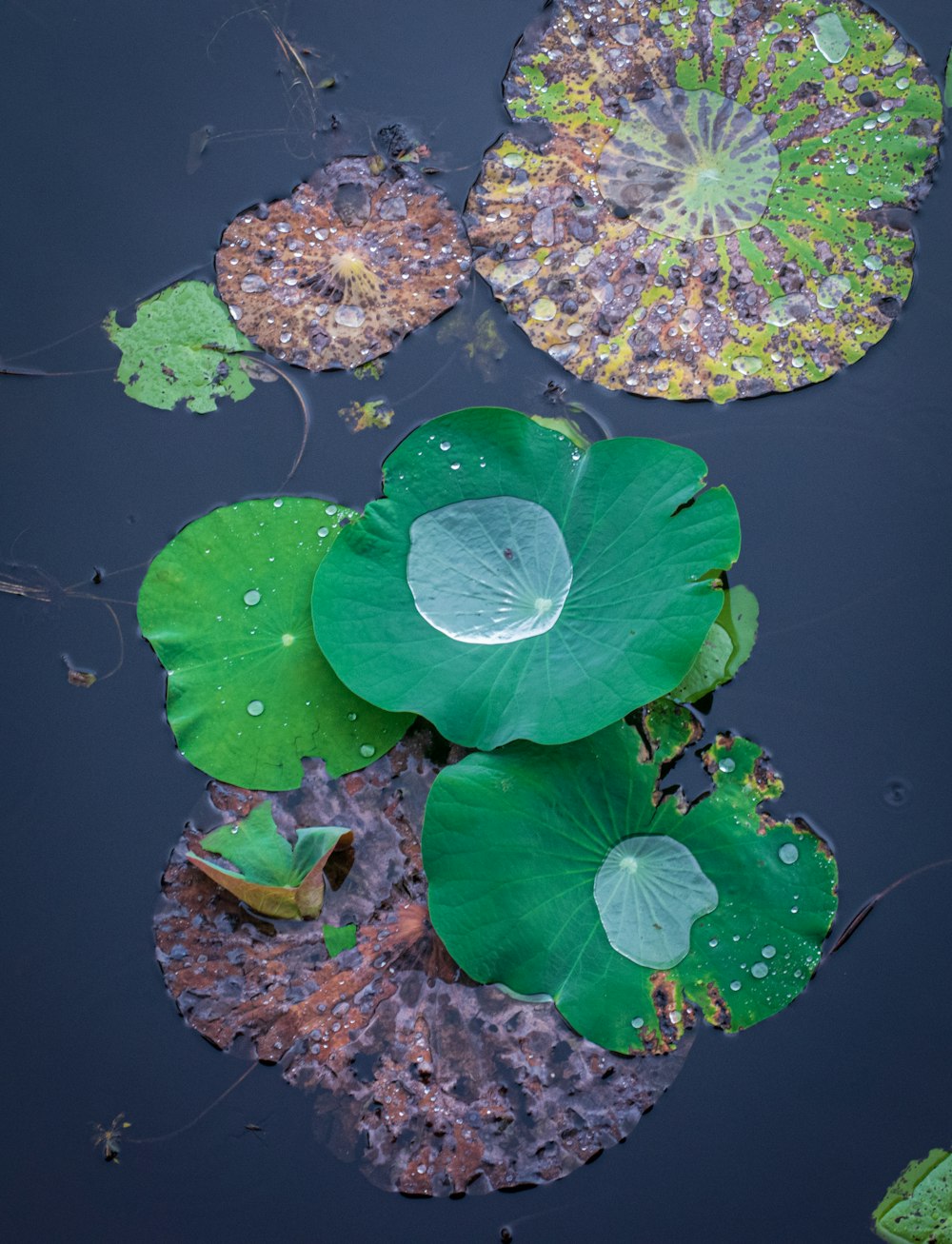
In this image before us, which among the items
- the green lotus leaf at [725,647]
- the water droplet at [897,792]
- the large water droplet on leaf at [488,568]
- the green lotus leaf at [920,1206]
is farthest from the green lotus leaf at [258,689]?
the green lotus leaf at [920,1206]

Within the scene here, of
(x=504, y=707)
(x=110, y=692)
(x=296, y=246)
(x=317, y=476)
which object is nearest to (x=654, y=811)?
(x=504, y=707)

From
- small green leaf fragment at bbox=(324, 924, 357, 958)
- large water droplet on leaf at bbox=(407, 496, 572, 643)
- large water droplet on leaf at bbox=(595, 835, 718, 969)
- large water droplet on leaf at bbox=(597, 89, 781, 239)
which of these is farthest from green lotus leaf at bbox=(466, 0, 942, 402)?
small green leaf fragment at bbox=(324, 924, 357, 958)

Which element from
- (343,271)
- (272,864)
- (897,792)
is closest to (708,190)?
(343,271)

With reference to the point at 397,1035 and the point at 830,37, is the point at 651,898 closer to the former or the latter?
the point at 397,1035

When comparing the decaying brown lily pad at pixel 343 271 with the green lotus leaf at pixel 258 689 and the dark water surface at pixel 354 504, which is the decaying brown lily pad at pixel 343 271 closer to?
the dark water surface at pixel 354 504

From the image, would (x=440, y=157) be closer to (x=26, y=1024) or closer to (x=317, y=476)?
(x=317, y=476)
